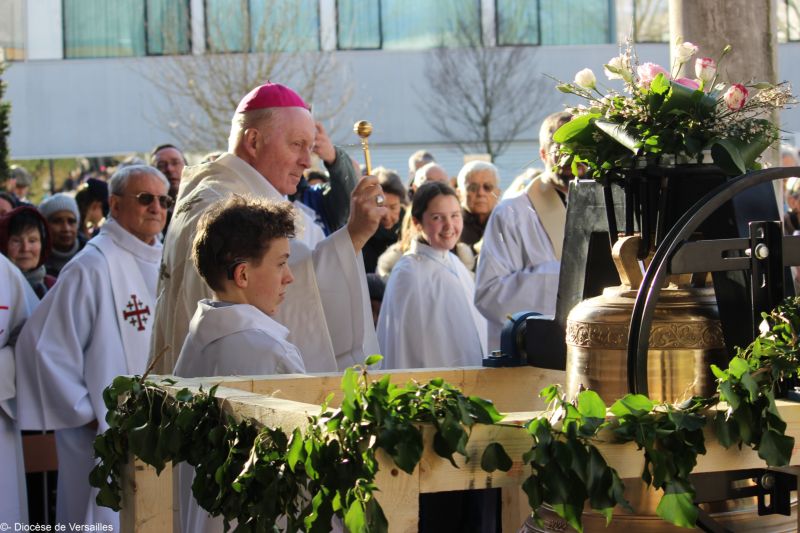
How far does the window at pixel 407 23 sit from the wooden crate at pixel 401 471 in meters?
23.3

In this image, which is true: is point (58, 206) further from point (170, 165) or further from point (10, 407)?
point (10, 407)

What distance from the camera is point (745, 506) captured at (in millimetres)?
2477

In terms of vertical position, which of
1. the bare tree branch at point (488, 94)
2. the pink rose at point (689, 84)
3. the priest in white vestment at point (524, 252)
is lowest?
the priest in white vestment at point (524, 252)

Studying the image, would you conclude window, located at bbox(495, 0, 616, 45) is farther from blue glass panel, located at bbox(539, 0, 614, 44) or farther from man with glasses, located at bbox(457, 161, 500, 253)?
man with glasses, located at bbox(457, 161, 500, 253)

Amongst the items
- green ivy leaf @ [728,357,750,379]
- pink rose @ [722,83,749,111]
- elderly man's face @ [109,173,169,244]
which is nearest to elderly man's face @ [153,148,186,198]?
elderly man's face @ [109,173,169,244]

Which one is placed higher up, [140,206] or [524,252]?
[140,206]

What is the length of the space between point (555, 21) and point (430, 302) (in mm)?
21526

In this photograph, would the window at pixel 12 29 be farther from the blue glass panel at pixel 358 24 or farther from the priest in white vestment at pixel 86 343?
the priest in white vestment at pixel 86 343

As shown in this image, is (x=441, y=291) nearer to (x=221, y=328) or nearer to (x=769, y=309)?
(x=221, y=328)

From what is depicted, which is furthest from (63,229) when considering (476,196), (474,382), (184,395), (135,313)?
(184,395)

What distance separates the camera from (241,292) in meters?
3.68

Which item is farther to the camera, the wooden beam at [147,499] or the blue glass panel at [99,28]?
the blue glass panel at [99,28]

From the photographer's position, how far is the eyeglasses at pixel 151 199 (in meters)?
6.23

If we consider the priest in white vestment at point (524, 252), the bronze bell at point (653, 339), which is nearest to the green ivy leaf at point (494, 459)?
the bronze bell at point (653, 339)
